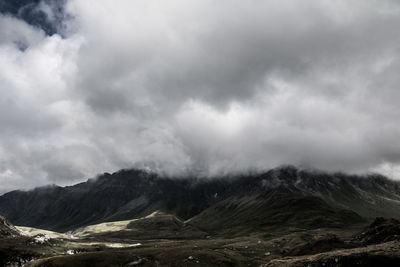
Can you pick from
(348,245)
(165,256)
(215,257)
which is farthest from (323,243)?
(165,256)

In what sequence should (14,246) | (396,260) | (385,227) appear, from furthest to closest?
(14,246), (385,227), (396,260)

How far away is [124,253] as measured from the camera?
461 feet

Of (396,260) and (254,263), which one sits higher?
(396,260)

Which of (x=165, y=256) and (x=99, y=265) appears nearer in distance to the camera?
(x=99, y=265)

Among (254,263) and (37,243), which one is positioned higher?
(37,243)

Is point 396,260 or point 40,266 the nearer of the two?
point 396,260

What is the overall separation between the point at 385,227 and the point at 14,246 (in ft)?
561

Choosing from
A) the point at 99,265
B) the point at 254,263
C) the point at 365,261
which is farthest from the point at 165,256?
the point at 365,261

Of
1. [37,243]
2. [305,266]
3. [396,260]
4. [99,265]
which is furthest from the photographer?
[37,243]

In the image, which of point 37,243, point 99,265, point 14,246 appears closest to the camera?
point 99,265

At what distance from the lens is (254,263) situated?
13212 centimetres

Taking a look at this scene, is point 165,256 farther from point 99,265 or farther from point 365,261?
point 365,261

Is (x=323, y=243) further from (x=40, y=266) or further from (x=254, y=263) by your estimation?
(x=40, y=266)

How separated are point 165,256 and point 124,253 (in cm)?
1699
